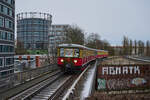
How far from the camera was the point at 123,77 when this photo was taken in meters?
17.7

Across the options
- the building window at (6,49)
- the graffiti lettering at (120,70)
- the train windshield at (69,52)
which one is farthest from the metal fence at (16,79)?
the building window at (6,49)

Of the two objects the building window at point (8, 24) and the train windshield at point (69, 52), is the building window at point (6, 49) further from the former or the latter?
the train windshield at point (69, 52)

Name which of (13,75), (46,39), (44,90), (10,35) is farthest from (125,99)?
(46,39)

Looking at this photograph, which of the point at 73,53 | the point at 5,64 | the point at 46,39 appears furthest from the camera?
the point at 46,39

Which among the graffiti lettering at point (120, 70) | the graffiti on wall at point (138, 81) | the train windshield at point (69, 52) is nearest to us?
the train windshield at point (69, 52)

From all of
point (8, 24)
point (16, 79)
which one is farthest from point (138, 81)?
point (8, 24)

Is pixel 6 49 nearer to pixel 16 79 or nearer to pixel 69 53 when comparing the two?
pixel 69 53

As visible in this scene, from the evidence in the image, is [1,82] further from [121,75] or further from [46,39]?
[46,39]

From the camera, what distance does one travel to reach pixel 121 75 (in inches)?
700

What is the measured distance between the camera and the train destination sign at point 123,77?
1700 centimetres

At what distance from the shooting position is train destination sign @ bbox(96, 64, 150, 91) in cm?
1700

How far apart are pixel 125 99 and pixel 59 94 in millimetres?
4730

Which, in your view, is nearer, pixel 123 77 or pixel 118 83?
pixel 118 83

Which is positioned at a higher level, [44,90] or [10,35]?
[10,35]
